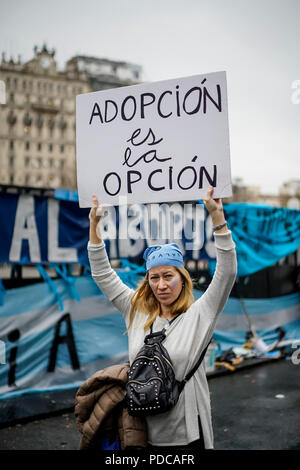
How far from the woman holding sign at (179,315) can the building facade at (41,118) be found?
86.4 meters

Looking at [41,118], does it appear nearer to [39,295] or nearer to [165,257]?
[39,295]

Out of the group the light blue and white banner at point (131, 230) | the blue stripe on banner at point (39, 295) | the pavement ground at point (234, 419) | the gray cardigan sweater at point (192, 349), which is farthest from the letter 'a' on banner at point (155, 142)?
the blue stripe on banner at point (39, 295)

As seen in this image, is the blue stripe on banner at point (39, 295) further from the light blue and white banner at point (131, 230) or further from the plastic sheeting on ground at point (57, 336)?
the light blue and white banner at point (131, 230)

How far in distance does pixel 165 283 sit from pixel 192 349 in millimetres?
379

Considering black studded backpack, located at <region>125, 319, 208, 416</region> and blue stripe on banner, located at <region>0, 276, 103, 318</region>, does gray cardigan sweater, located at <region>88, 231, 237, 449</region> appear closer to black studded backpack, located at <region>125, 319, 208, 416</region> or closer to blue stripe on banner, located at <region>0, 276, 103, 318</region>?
black studded backpack, located at <region>125, 319, 208, 416</region>

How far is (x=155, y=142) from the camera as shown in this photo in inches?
110

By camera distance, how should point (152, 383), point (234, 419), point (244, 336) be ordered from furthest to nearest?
point (244, 336) < point (234, 419) < point (152, 383)

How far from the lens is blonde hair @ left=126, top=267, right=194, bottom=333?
2.61 m

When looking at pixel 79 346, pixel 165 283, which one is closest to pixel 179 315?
pixel 165 283

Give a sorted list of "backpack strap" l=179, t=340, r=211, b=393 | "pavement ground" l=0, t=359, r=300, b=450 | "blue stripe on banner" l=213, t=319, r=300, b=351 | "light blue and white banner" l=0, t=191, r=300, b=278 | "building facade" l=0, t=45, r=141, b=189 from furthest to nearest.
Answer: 1. "building facade" l=0, t=45, r=141, b=189
2. "blue stripe on banner" l=213, t=319, r=300, b=351
3. "light blue and white banner" l=0, t=191, r=300, b=278
4. "pavement ground" l=0, t=359, r=300, b=450
5. "backpack strap" l=179, t=340, r=211, b=393

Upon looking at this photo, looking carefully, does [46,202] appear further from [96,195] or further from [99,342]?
[96,195]

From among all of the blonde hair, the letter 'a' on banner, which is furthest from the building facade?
the blonde hair

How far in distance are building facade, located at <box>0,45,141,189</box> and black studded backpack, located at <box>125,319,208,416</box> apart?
86742 millimetres

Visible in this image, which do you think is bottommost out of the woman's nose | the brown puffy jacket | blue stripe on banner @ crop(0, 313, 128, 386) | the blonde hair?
blue stripe on banner @ crop(0, 313, 128, 386)
